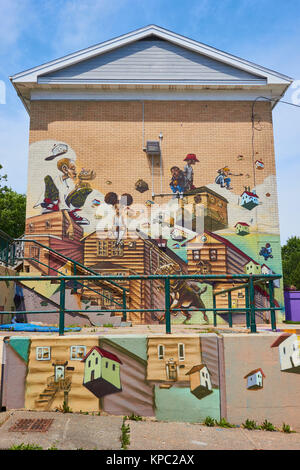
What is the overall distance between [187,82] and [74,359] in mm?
12717

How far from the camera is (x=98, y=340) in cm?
568

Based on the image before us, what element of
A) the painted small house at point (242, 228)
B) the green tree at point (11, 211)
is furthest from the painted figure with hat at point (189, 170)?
the green tree at point (11, 211)

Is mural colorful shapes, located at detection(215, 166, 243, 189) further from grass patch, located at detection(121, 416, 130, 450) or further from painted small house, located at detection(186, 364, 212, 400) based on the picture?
grass patch, located at detection(121, 416, 130, 450)

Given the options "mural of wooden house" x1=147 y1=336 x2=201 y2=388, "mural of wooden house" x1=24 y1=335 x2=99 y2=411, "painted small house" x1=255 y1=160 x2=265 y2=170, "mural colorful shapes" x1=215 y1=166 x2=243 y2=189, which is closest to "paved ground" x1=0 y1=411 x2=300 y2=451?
"mural of wooden house" x1=24 y1=335 x2=99 y2=411

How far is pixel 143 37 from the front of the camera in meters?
15.8

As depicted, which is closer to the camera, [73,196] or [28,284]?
[28,284]

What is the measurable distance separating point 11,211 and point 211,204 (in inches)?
848

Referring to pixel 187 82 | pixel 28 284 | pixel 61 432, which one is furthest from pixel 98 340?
pixel 187 82

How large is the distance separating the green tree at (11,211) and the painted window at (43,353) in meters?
27.2

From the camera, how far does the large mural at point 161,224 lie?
47.4 feet

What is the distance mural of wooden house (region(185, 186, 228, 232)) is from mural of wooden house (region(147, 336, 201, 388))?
9546mm

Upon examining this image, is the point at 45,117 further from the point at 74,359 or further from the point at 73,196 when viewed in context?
the point at 74,359

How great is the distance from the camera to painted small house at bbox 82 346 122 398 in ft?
18.1

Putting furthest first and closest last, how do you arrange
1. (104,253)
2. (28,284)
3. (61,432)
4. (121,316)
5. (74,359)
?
(104,253) → (28,284) → (121,316) → (74,359) → (61,432)
